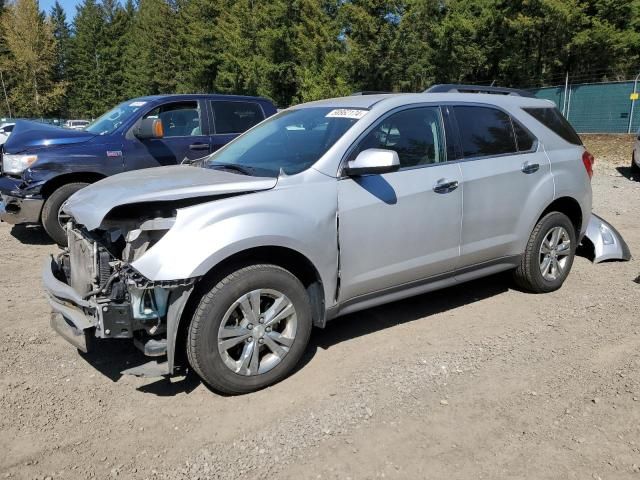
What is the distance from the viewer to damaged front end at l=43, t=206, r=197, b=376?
3062mm

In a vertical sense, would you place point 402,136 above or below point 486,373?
above

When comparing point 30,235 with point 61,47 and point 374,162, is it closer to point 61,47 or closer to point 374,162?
point 374,162

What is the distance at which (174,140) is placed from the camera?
7.45 meters

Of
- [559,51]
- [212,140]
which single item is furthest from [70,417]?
[559,51]

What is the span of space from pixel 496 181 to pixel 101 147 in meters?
4.96

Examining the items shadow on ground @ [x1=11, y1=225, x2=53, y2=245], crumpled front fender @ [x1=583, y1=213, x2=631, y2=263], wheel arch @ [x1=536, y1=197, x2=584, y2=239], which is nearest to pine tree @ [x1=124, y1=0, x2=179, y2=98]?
shadow on ground @ [x1=11, y1=225, x2=53, y2=245]

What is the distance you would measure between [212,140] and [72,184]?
2.00 m

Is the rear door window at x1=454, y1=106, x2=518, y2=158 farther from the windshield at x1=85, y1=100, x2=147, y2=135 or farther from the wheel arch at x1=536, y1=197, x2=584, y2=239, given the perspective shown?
the windshield at x1=85, y1=100, x2=147, y2=135

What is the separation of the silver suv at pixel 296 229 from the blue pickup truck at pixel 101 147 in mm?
2995

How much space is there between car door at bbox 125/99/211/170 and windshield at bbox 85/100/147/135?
0.29 meters

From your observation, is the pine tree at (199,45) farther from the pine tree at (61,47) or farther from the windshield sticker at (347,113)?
the windshield sticker at (347,113)

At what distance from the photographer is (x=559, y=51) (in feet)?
96.2

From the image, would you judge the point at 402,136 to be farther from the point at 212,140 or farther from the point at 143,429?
the point at 212,140

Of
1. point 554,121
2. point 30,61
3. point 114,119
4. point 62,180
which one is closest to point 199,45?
point 30,61
